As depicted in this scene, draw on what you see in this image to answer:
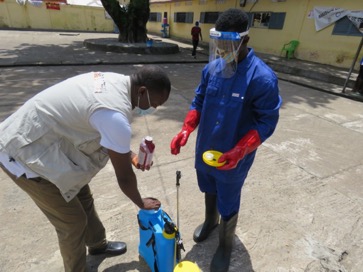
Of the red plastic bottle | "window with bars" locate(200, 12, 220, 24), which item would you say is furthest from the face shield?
"window with bars" locate(200, 12, 220, 24)

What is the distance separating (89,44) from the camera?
12.6m

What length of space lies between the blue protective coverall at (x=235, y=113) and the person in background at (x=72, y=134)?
458 millimetres

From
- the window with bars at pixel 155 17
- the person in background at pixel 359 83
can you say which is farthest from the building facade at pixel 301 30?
the window with bars at pixel 155 17

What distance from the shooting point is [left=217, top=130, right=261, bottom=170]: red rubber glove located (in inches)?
63.6

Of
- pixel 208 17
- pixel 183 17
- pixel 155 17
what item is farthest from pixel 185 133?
pixel 155 17

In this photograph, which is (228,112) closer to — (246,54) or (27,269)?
(246,54)

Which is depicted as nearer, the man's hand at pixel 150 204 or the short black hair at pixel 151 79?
the short black hair at pixel 151 79

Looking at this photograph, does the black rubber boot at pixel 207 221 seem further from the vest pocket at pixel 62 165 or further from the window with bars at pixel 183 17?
the window with bars at pixel 183 17

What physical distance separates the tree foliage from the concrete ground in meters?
9.50

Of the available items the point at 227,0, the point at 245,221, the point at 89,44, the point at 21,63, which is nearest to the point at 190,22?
the point at 227,0

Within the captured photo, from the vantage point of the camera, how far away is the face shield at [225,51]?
1586 mm

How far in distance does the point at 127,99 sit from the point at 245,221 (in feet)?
5.93

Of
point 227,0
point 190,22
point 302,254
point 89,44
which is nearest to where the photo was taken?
point 302,254

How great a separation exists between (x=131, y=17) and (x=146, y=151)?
1289 centimetres
